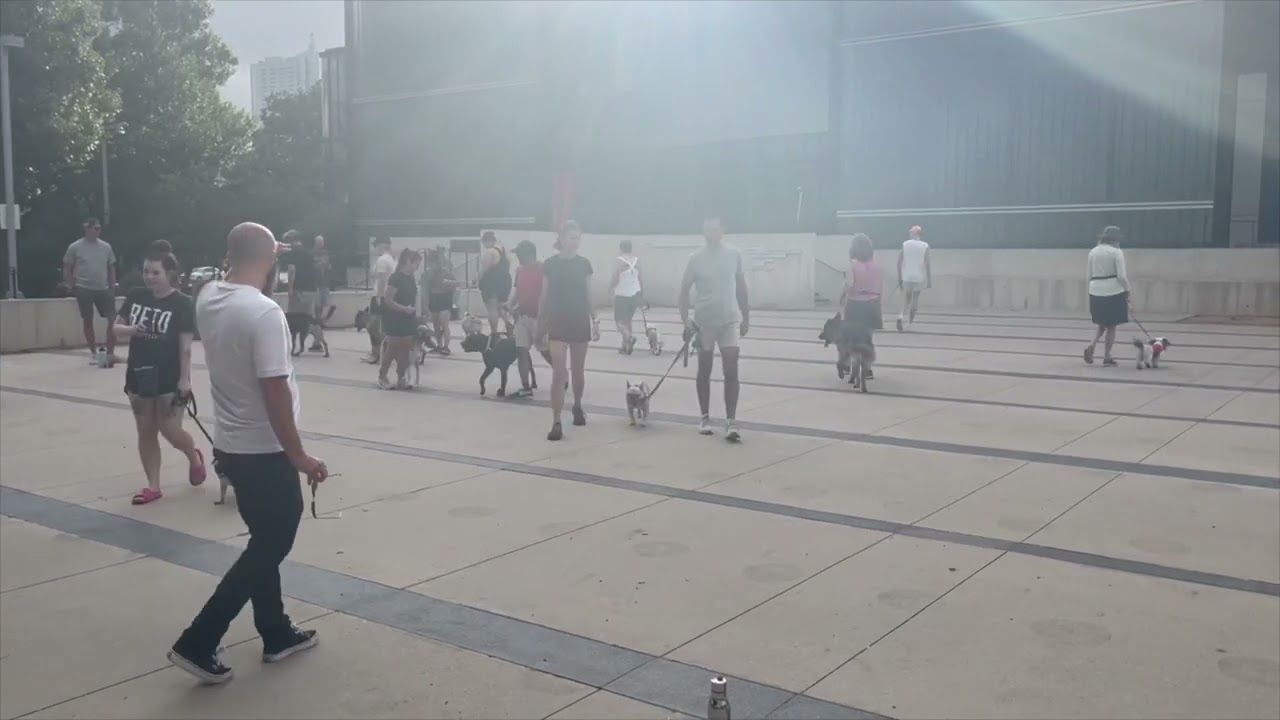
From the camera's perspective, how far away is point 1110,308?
13406 mm

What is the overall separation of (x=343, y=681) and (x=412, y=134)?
39.3 m

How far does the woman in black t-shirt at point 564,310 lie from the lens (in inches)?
368

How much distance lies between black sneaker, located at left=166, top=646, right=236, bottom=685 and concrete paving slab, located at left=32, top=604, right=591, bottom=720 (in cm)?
5

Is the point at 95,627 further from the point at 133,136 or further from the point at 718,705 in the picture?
the point at 133,136

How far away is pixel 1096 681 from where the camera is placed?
13.9 ft

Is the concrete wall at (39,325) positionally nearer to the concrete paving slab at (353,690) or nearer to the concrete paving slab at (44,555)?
the concrete paving slab at (44,555)

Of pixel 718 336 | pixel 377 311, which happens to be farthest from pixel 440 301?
pixel 718 336

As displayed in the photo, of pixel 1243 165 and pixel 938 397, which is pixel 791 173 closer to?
pixel 1243 165

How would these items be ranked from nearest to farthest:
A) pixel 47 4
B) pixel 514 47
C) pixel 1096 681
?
1. pixel 1096 681
2. pixel 47 4
3. pixel 514 47

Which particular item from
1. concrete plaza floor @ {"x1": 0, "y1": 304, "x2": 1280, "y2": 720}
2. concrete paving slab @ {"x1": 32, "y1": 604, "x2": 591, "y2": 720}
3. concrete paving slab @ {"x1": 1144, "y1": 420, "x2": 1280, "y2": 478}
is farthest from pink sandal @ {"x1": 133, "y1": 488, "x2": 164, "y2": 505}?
concrete paving slab @ {"x1": 1144, "y1": 420, "x2": 1280, "y2": 478}

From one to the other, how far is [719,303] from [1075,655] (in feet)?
15.7

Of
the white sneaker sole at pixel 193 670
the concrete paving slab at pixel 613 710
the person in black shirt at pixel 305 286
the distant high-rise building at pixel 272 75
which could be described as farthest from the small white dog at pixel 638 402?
the distant high-rise building at pixel 272 75

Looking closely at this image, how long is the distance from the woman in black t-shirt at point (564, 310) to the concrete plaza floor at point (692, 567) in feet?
1.91

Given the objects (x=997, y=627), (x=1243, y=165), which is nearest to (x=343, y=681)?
(x=997, y=627)
